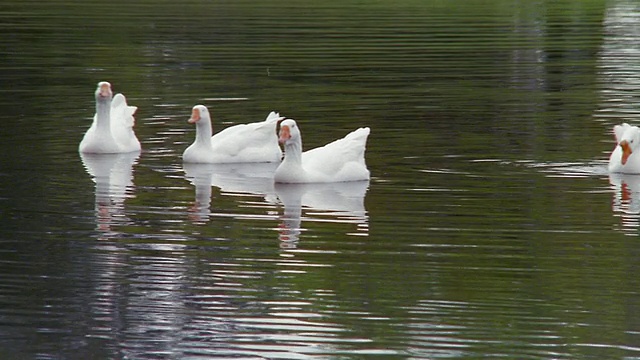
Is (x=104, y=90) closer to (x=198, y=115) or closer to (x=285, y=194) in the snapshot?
(x=198, y=115)

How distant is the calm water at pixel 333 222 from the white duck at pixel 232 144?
260 millimetres

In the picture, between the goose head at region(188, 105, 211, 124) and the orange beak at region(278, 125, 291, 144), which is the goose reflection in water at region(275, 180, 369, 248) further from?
the goose head at region(188, 105, 211, 124)

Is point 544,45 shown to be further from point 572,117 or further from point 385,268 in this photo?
point 385,268

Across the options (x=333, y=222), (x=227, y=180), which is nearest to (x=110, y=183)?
(x=227, y=180)

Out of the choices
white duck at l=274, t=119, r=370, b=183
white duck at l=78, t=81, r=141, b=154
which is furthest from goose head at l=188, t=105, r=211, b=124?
white duck at l=274, t=119, r=370, b=183

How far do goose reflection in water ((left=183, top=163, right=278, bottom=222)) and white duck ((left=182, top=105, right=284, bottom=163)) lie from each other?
11 centimetres

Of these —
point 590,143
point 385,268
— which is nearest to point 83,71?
point 590,143

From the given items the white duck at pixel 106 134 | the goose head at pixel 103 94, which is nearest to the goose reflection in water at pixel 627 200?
the white duck at pixel 106 134

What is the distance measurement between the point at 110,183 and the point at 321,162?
8.82 ft

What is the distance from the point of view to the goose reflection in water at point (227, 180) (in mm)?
17414

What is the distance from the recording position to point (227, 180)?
763 inches

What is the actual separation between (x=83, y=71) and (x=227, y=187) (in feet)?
50.7

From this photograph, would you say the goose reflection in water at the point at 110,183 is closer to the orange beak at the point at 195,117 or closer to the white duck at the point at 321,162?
the orange beak at the point at 195,117

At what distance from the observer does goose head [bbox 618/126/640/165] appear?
61.9 ft
